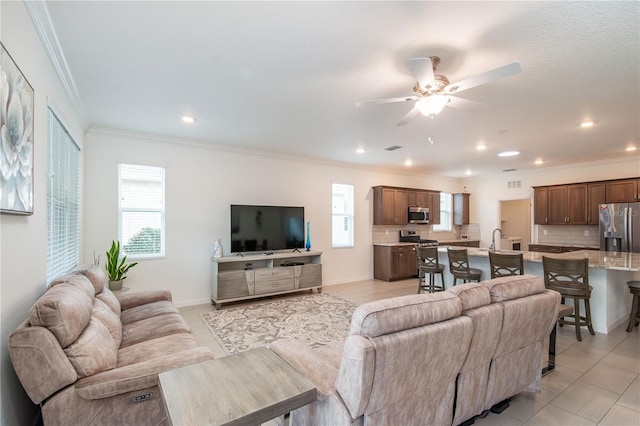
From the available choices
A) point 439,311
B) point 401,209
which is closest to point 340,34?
point 439,311

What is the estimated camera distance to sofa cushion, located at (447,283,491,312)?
1880mm

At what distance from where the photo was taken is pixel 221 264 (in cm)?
515

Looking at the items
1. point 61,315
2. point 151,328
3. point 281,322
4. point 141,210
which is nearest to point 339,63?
point 61,315

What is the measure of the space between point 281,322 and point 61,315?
115 inches

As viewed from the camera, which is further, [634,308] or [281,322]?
[281,322]

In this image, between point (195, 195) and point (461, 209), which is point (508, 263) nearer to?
point (195, 195)

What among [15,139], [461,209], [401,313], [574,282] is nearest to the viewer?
[401,313]

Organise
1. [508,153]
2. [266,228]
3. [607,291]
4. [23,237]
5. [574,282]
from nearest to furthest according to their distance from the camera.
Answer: [23,237], [574,282], [607,291], [266,228], [508,153]

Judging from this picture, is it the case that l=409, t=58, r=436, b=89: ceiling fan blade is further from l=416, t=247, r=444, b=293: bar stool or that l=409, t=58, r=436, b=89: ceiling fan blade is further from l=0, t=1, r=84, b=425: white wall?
l=416, t=247, r=444, b=293: bar stool

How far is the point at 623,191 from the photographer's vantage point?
6129mm

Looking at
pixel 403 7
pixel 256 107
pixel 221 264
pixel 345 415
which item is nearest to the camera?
pixel 345 415

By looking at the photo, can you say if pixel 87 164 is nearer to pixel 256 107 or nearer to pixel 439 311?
pixel 256 107

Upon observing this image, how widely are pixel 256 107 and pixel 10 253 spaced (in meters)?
2.63

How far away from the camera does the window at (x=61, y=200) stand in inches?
105
